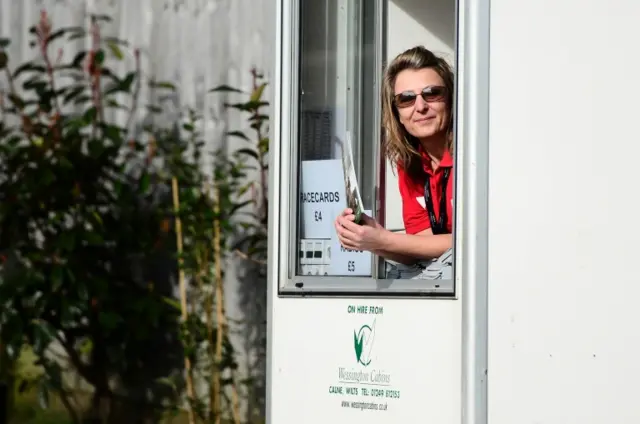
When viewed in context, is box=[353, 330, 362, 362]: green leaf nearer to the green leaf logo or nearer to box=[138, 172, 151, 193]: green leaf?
the green leaf logo

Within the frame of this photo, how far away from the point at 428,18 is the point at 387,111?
1.39ft

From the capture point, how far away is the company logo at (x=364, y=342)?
3516mm

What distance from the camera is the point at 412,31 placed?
12.8 ft

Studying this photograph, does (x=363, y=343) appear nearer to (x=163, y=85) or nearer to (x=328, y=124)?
(x=328, y=124)

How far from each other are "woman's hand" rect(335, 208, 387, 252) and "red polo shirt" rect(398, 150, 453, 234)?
108 mm

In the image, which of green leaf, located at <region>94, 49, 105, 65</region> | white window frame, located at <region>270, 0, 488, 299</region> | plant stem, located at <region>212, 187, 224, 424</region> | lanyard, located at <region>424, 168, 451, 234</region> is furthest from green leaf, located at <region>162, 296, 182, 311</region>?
lanyard, located at <region>424, 168, 451, 234</region>

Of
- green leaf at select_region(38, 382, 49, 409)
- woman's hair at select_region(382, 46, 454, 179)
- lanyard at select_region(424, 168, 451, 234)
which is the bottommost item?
green leaf at select_region(38, 382, 49, 409)

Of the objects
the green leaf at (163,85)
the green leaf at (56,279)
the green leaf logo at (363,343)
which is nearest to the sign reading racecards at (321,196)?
the green leaf logo at (363,343)

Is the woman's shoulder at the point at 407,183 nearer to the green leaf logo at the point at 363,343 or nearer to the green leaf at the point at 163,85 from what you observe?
the green leaf logo at the point at 363,343

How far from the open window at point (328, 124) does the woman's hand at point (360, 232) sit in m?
0.05

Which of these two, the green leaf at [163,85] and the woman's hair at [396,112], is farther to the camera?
the green leaf at [163,85]

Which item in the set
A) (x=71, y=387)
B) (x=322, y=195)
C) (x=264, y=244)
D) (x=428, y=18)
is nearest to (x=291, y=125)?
(x=322, y=195)

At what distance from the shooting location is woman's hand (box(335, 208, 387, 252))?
3.65 m
